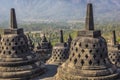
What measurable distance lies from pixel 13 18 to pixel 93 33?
9414 millimetres

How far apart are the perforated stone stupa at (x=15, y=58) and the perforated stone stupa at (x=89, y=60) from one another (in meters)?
5.53

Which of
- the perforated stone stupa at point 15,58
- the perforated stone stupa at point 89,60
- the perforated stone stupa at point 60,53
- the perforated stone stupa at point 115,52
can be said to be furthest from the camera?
the perforated stone stupa at point 60,53

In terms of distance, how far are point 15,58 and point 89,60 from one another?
883 centimetres

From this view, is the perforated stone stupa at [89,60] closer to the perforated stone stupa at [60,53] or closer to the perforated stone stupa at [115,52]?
the perforated stone stupa at [115,52]

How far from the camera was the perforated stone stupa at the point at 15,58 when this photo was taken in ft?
89.6

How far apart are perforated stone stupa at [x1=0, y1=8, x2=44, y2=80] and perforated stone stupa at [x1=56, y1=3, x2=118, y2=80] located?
5527 millimetres

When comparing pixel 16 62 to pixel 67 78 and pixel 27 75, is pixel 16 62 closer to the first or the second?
pixel 27 75

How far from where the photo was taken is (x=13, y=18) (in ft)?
92.6

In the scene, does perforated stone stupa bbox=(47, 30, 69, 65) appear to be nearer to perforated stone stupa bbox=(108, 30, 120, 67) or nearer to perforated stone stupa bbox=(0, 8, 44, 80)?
perforated stone stupa bbox=(108, 30, 120, 67)

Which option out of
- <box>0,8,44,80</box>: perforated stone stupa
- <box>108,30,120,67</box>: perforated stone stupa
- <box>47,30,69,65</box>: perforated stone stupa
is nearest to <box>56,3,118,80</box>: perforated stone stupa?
<box>0,8,44,80</box>: perforated stone stupa

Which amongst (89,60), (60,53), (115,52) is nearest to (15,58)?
(89,60)

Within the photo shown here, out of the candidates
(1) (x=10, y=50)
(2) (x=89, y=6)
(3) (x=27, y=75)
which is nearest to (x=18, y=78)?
(3) (x=27, y=75)

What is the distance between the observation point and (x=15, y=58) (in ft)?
92.0

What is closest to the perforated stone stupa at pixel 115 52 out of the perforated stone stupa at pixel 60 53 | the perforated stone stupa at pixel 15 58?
the perforated stone stupa at pixel 60 53
